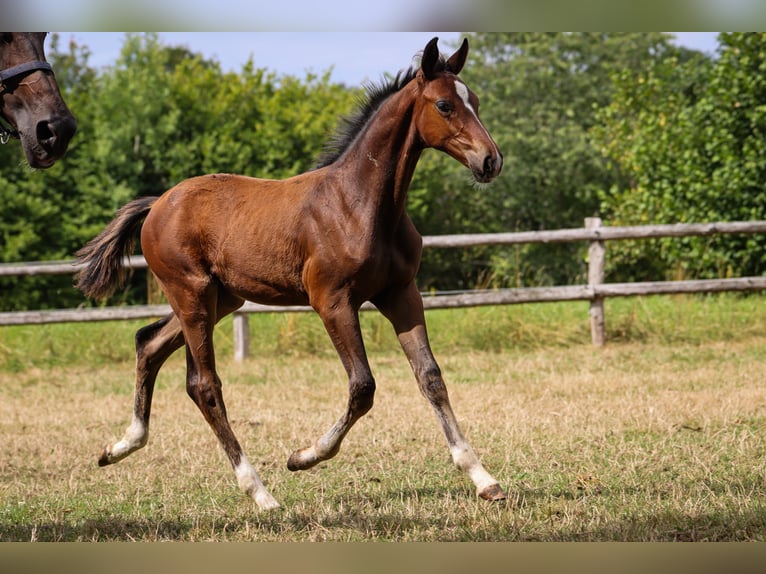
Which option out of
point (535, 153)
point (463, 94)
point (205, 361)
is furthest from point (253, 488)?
point (535, 153)

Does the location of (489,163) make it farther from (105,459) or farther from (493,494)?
(105,459)

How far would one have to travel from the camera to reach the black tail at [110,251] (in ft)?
19.7

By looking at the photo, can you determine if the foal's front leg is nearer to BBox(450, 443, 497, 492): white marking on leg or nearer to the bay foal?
the bay foal

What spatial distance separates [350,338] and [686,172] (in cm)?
1226

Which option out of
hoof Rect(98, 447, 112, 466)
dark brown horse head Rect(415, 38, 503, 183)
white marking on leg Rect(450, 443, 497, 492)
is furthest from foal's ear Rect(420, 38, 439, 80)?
hoof Rect(98, 447, 112, 466)

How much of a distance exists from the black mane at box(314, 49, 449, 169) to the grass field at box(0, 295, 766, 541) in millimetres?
2023

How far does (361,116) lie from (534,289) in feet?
22.3

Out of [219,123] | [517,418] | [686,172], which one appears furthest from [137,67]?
[517,418]

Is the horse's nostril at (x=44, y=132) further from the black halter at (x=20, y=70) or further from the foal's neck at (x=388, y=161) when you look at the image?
the foal's neck at (x=388, y=161)

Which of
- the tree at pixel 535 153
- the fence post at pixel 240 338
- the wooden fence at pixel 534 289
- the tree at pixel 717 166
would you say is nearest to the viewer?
the wooden fence at pixel 534 289

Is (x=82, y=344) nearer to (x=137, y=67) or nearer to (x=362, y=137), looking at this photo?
(x=362, y=137)

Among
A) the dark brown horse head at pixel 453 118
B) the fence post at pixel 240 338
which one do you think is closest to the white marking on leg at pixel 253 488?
the dark brown horse head at pixel 453 118

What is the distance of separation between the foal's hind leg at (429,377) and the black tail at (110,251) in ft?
6.53

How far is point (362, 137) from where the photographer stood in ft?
16.5
